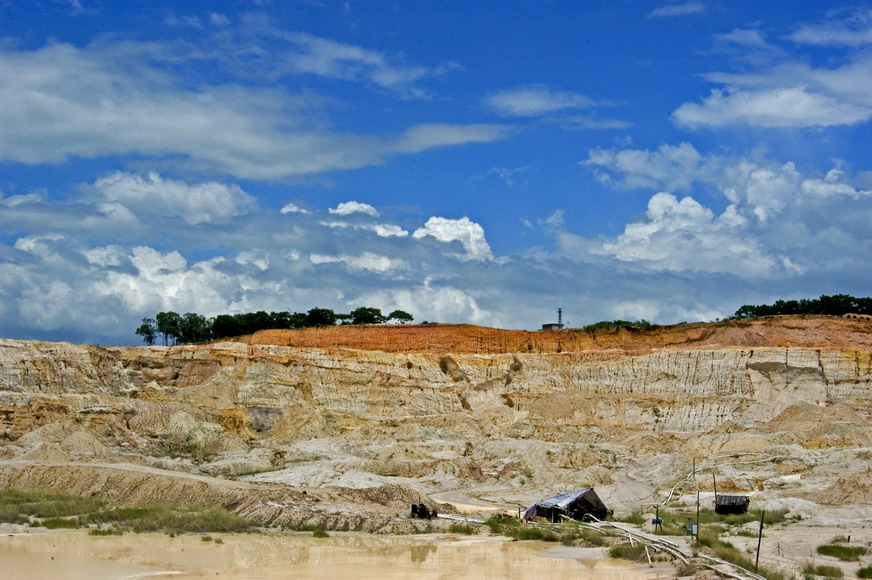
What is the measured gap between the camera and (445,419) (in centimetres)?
7200

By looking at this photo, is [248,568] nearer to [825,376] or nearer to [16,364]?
[16,364]

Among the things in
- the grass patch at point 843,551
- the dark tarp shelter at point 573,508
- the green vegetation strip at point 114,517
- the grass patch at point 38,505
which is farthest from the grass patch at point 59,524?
the grass patch at point 843,551

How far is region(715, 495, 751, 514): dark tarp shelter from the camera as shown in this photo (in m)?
43.4

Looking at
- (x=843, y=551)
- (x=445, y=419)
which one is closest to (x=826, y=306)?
(x=445, y=419)

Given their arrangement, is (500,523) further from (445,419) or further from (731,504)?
(445,419)

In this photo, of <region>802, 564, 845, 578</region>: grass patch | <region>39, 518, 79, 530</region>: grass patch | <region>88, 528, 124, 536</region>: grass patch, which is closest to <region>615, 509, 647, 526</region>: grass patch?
<region>802, 564, 845, 578</region>: grass patch

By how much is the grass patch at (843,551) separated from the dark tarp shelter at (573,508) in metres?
11.5

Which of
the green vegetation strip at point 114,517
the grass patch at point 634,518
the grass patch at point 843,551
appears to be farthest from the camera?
the grass patch at point 634,518

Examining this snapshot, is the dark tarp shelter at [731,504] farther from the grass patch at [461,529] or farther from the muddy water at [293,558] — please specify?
the grass patch at [461,529]

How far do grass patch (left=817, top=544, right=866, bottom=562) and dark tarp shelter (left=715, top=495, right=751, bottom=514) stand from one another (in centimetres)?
1153

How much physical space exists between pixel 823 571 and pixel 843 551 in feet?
11.7

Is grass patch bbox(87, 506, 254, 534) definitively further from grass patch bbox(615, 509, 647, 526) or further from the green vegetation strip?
grass patch bbox(615, 509, 647, 526)

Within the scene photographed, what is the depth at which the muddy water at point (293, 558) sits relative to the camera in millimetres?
29000

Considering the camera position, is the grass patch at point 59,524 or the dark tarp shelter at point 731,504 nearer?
the grass patch at point 59,524
